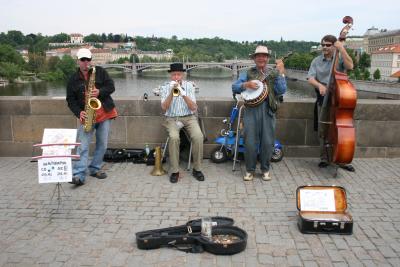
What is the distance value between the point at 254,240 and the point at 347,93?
227 centimetres

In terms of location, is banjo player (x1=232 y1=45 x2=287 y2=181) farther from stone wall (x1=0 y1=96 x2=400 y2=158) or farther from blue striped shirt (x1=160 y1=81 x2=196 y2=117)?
stone wall (x1=0 y1=96 x2=400 y2=158)

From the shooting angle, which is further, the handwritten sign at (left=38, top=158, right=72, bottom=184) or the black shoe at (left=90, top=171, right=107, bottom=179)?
the black shoe at (left=90, top=171, right=107, bottom=179)

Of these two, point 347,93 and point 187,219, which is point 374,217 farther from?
point 187,219

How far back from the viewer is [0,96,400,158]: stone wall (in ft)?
21.9

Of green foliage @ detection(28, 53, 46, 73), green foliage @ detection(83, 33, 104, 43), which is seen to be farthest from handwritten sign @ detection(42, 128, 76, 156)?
green foliage @ detection(83, 33, 104, 43)

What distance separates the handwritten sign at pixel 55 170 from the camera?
455 cm

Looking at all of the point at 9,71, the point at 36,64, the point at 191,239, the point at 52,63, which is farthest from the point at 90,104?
the point at 36,64

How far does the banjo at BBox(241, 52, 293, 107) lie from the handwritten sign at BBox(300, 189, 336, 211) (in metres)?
1.54

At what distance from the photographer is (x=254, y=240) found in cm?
401

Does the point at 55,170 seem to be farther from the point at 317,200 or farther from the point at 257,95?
the point at 317,200

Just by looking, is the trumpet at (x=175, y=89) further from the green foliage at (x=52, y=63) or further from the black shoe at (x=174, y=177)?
the green foliage at (x=52, y=63)

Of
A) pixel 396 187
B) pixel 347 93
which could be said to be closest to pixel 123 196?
pixel 347 93

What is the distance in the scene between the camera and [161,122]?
6.88 metres

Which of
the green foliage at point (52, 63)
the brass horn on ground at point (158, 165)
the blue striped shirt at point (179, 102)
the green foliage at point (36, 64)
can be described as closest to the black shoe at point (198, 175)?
the brass horn on ground at point (158, 165)
